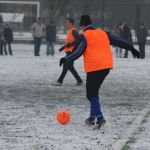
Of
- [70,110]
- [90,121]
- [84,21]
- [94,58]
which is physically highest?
[84,21]

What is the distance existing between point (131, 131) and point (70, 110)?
2.36 meters

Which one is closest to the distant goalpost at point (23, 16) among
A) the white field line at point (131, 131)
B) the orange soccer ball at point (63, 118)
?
the white field line at point (131, 131)

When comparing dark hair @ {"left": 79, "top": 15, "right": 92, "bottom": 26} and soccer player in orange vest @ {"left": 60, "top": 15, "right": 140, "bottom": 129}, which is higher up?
→ dark hair @ {"left": 79, "top": 15, "right": 92, "bottom": 26}

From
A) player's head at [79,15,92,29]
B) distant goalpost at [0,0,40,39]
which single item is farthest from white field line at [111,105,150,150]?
distant goalpost at [0,0,40,39]

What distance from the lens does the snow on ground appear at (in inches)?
323

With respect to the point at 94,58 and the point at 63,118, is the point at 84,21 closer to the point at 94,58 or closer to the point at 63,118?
the point at 94,58

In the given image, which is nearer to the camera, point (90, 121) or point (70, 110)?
point (90, 121)

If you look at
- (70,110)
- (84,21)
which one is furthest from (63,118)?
(70,110)

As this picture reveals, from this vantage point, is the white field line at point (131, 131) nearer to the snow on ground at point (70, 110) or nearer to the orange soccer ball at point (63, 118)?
the snow on ground at point (70, 110)

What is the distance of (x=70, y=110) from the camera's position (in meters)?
11.3

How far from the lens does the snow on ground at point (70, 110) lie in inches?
323

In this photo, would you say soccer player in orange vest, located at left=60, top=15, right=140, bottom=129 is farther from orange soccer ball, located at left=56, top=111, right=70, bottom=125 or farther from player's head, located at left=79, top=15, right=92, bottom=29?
orange soccer ball, located at left=56, top=111, right=70, bottom=125

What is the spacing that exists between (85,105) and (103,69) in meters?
2.66

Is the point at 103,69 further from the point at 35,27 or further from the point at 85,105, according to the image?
the point at 35,27
